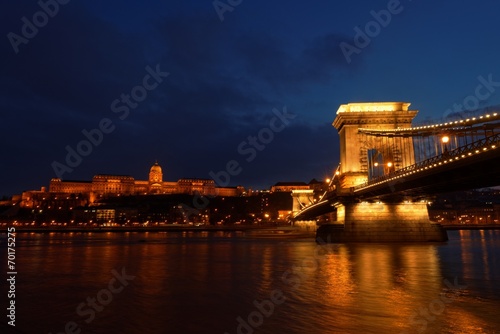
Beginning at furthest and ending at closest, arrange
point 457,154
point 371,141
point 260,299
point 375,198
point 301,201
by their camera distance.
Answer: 1. point 301,201
2. point 371,141
3. point 375,198
4. point 457,154
5. point 260,299

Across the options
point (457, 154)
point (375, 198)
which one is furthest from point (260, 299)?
point (375, 198)

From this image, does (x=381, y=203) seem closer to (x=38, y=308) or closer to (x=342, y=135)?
(x=342, y=135)

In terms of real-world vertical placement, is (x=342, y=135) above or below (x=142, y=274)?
above

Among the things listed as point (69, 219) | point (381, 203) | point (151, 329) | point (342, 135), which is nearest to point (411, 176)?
point (381, 203)

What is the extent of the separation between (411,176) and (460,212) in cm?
15000

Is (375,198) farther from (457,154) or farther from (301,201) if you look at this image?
(301,201)

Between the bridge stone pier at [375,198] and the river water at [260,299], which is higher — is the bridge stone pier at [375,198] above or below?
above

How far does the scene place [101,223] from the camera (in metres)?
161

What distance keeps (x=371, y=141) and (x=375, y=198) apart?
8.65 meters

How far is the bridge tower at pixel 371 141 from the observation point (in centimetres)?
4700

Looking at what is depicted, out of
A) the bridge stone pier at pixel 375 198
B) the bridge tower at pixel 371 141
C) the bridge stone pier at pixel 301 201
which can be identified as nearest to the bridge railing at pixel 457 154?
the bridge stone pier at pixel 375 198

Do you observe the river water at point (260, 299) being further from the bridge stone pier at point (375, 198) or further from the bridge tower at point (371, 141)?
the bridge tower at point (371, 141)

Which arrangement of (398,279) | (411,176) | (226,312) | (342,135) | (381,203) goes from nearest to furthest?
1. (226,312)
2. (398,279)
3. (411,176)
4. (381,203)
5. (342,135)

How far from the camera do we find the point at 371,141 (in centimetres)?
4828
